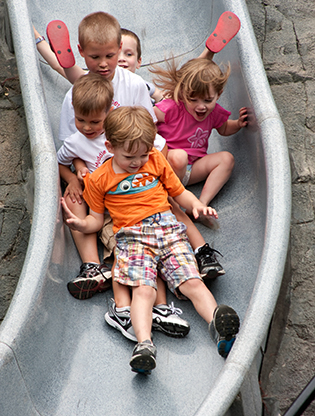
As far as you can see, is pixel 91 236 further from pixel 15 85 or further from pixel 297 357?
pixel 15 85

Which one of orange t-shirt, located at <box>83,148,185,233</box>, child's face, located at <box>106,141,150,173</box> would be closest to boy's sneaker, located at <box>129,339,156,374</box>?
orange t-shirt, located at <box>83,148,185,233</box>

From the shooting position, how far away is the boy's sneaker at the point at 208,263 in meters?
2.01

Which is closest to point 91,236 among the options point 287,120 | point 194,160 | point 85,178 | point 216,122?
point 85,178

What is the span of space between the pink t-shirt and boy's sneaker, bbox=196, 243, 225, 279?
0.53 meters

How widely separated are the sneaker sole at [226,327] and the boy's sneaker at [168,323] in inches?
7.9

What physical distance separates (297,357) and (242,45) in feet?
4.91

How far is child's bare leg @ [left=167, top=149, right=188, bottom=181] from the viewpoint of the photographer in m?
2.28

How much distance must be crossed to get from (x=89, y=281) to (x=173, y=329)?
38cm

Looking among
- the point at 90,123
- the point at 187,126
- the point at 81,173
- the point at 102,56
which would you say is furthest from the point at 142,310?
the point at 102,56

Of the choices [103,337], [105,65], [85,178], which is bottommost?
[103,337]

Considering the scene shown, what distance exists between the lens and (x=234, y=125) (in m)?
2.45

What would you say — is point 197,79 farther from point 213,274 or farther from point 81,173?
point 213,274

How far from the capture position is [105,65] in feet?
7.51

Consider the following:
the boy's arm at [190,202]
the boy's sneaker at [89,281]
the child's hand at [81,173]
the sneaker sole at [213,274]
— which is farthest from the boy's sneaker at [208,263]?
the child's hand at [81,173]
